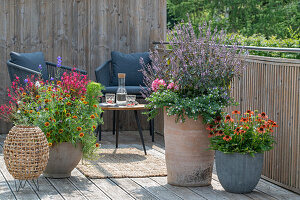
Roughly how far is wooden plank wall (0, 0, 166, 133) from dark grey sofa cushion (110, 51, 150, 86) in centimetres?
28

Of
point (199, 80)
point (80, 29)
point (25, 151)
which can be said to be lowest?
point (25, 151)

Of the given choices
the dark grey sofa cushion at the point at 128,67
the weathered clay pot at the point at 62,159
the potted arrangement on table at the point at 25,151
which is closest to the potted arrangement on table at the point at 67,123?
the weathered clay pot at the point at 62,159

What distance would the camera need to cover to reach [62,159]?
432 centimetres

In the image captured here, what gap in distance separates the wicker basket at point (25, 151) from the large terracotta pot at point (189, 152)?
90 centimetres

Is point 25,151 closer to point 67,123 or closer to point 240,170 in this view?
point 67,123

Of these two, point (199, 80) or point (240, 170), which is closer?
point (240, 170)

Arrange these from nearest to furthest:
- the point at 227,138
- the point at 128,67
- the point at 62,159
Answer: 1. the point at 227,138
2. the point at 62,159
3. the point at 128,67

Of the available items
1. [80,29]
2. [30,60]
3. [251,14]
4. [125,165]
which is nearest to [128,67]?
[80,29]

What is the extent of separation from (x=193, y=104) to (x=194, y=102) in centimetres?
3

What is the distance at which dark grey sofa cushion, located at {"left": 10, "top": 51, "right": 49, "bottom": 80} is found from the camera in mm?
6160

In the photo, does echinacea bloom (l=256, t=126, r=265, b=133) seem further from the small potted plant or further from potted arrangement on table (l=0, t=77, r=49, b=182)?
potted arrangement on table (l=0, t=77, r=49, b=182)

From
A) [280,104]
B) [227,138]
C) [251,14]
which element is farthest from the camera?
[251,14]

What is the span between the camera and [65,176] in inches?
174

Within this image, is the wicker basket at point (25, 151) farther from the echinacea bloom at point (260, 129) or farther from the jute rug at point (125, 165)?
the echinacea bloom at point (260, 129)
